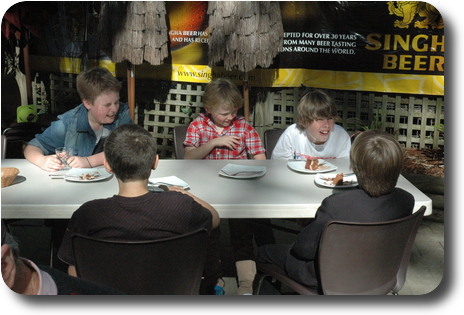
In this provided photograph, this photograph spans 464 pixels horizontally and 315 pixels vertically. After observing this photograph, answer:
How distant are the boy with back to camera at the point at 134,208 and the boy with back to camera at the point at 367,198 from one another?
18.1 inches

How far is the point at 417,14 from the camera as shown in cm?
385

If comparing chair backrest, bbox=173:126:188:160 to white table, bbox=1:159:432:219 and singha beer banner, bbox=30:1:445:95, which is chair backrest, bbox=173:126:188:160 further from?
singha beer banner, bbox=30:1:445:95

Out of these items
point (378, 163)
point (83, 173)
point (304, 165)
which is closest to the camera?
point (378, 163)

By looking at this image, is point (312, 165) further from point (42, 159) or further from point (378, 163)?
point (42, 159)

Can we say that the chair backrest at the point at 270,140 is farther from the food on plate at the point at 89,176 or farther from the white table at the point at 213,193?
the food on plate at the point at 89,176

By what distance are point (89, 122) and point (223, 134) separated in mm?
828

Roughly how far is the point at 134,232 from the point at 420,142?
2.24 metres

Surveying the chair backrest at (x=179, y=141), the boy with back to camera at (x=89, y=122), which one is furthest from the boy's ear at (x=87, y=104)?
the chair backrest at (x=179, y=141)

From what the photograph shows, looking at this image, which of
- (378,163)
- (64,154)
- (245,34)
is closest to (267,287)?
(378,163)

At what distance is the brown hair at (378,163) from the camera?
2555mm

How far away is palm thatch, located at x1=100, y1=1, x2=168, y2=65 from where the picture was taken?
439 cm

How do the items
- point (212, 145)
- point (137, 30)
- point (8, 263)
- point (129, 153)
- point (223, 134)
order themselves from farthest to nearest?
point (137, 30) < point (223, 134) < point (212, 145) < point (129, 153) < point (8, 263)

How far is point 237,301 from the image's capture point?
3.06 m

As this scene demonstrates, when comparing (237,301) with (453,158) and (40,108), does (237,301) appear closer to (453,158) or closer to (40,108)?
(453,158)
